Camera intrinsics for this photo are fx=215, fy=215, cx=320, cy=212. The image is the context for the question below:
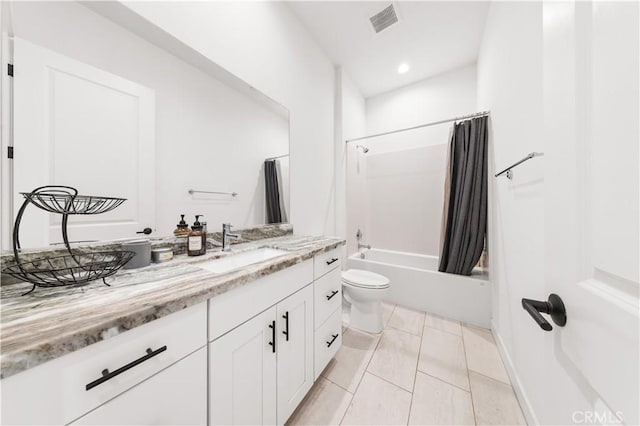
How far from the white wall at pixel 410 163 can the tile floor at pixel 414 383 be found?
1.29 m

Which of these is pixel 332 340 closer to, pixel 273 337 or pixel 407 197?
pixel 273 337

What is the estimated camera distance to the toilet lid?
5.94 ft

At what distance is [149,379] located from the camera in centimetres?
55

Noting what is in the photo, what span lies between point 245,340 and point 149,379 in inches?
11.8

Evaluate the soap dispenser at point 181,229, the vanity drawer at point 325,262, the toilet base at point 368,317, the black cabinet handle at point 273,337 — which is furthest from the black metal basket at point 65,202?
the toilet base at point 368,317

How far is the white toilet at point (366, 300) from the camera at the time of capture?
5.87 feet

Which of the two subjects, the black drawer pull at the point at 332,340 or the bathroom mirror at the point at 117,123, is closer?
the bathroom mirror at the point at 117,123

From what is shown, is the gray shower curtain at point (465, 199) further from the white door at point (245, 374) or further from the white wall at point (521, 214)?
the white door at point (245, 374)

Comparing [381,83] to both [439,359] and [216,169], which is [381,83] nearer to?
[216,169]

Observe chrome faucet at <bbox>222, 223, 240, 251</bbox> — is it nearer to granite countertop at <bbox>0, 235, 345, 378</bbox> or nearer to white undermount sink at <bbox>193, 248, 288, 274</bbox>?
white undermount sink at <bbox>193, 248, 288, 274</bbox>

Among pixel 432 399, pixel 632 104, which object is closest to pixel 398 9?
pixel 632 104

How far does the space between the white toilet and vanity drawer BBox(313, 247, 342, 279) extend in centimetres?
46

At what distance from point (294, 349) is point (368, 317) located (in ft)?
3.26

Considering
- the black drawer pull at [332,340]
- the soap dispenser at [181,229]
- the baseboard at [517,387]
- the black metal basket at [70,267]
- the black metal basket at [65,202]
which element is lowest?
the baseboard at [517,387]
